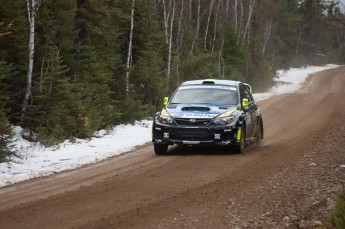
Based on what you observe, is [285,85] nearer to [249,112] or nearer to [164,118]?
[249,112]

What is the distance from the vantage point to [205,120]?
44.6 feet

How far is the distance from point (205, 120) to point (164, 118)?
1.05 meters

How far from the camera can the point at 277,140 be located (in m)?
17.0

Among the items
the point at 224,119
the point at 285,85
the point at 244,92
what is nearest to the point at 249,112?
the point at 244,92

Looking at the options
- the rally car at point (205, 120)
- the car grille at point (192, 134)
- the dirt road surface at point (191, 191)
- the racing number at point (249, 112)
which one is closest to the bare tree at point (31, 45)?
the dirt road surface at point (191, 191)

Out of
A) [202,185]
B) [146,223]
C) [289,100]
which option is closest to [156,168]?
[202,185]

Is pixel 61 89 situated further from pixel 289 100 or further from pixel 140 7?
pixel 289 100

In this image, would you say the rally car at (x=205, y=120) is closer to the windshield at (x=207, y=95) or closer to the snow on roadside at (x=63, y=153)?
the windshield at (x=207, y=95)

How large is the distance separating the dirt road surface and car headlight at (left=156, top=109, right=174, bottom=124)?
85 cm

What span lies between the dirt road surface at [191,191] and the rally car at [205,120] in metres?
0.39

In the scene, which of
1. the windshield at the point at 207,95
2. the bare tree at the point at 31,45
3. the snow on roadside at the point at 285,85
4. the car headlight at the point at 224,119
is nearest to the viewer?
the car headlight at the point at 224,119

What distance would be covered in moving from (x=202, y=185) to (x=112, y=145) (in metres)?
7.24

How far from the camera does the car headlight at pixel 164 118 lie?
1383cm

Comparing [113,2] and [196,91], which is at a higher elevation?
[113,2]
